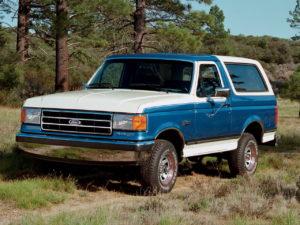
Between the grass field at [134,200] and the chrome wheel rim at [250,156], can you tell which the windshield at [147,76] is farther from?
the chrome wheel rim at [250,156]

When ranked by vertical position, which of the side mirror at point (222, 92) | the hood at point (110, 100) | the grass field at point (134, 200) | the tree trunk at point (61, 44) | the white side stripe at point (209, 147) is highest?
the tree trunk at point (61, 44)

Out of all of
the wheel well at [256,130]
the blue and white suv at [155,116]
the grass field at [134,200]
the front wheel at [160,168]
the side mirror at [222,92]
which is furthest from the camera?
the wheel well at [256,130]

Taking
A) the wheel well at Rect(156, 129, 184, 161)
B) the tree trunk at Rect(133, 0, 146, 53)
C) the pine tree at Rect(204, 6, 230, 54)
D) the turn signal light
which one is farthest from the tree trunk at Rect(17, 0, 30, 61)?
the pine tree at Rect(204, 6, 230, 54)

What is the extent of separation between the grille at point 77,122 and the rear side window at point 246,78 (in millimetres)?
3073

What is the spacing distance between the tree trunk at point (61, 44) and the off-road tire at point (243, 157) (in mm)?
14298

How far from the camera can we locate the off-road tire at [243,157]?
388 inches

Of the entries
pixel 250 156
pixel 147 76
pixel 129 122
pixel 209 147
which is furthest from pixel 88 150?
pixel 250 156

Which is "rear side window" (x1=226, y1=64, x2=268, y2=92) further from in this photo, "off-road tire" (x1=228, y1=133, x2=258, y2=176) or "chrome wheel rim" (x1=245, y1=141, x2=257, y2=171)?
"chrome wheel rim" (x1=245, y1=141, x2=257, y2=171)

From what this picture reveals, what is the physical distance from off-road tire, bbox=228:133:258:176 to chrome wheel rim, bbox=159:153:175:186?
1916 millimetres

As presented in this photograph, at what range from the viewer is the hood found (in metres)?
7.53

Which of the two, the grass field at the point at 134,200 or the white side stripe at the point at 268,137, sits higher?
the white side stripe at the point at 268,137

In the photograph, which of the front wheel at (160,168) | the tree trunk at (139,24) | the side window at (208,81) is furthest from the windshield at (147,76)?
the tree trunk at (139,24)

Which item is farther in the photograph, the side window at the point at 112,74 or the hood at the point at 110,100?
the side window at the point at 112,74

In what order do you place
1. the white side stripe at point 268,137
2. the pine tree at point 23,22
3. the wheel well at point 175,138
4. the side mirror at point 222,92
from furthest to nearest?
the pine tree at point 23,22 < the white side stripe at point 268,137 < the side mirror at point 222,92 < the wheel well at point 175,138
